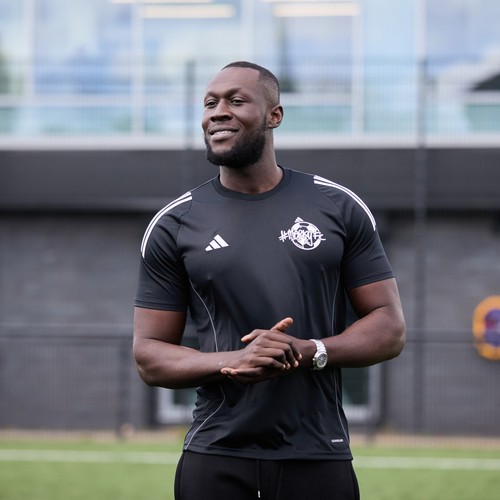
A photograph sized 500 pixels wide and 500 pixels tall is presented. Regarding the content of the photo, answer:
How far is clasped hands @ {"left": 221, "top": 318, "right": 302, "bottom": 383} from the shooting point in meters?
3.57

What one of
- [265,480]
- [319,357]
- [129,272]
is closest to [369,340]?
[319,357]

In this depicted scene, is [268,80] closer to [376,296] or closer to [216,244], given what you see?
[216,244]

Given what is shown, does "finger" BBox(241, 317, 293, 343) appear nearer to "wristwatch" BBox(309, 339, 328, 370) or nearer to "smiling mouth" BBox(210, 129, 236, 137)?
"wristwatch" BBox(309, 339, 328, 370)

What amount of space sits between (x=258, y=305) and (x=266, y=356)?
0.28 m

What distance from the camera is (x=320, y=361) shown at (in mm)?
3750

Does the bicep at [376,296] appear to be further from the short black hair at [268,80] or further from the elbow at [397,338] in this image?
the short black hair at [268,80]

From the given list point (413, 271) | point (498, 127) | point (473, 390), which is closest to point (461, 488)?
point (473, 390)

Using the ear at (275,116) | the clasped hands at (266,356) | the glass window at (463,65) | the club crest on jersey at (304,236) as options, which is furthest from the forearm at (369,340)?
the glass window at (463,65)

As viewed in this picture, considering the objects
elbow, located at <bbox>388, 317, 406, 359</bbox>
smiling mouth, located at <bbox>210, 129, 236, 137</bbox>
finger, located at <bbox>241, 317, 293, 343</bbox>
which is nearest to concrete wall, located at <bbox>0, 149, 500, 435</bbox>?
elbow, located at <bbox>388, 317, 406, 359</bbox>

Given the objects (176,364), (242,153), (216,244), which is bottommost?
(176,364)

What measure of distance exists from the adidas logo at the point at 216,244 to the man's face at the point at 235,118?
264 millimetres

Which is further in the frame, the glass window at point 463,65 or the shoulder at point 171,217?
the glass window at point 463,65

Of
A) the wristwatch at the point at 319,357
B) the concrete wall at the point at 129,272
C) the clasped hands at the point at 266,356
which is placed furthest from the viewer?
the concrete wall at the point at 129,272

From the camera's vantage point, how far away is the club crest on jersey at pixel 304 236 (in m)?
3.85
